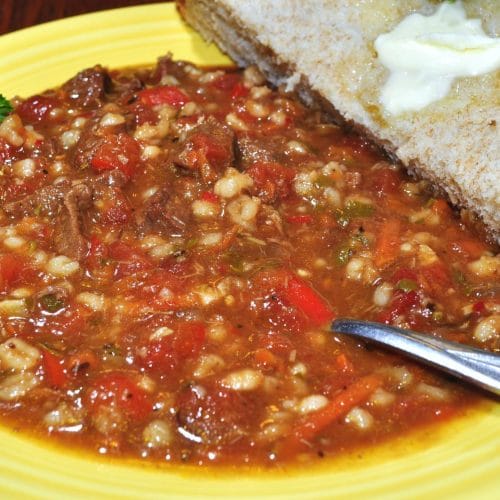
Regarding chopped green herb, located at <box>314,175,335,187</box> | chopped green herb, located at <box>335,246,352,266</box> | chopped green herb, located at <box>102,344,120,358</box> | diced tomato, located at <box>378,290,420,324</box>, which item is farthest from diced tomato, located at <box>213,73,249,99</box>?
chopped green herb, located at <box>102,344,120,358</box>

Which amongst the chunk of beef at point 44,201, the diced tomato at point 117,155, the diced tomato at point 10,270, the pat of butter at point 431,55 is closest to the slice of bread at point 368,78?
the pat of butter at point 431,55

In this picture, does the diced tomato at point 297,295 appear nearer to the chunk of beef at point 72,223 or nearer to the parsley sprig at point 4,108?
the chunk of beef at point 72,223

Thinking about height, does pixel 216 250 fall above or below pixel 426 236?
below

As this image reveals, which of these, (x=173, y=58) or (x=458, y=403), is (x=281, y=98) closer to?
(x=173, y=58)

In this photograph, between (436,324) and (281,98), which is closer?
(436,324)

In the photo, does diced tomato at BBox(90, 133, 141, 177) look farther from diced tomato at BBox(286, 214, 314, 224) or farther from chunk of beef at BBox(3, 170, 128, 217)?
diced tomato at BBox(286, 214, 314, 224)

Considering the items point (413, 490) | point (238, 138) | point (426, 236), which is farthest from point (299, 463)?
point (238, 138)

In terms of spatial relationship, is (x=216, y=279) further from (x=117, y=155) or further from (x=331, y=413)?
(x=117, y=155)

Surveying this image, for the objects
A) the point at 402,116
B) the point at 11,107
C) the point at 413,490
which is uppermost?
the point at 402,116
